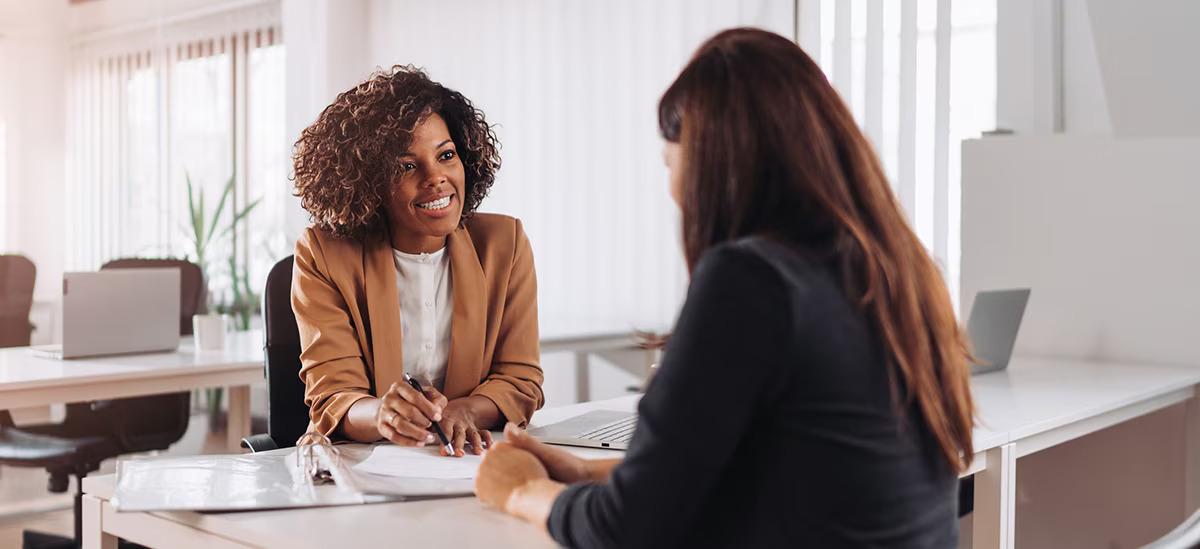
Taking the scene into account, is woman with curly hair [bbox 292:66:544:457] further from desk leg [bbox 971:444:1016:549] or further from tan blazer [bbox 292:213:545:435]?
desk leg [bbox 971:444:1016:549]

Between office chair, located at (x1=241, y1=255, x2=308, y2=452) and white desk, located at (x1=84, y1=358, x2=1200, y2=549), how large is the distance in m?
0.47

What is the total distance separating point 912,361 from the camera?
950 millimetres

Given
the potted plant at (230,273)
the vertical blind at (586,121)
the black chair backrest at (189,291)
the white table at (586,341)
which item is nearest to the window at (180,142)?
the potted plant at (230,273)

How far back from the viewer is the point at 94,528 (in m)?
1.36

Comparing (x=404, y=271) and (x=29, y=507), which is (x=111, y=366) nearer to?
(x=404, y=271)

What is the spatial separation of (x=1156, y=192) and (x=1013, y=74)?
22.5 inches

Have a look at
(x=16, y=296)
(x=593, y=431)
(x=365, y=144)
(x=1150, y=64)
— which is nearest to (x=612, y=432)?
(x=593, y=431)

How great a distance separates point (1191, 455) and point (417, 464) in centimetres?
221

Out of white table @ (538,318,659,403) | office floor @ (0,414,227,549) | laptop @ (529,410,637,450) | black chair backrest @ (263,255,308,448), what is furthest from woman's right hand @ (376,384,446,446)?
office floor @ (0,414,227,549)

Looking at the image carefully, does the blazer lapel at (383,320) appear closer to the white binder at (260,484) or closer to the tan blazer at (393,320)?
the tan blazer at (393,320)

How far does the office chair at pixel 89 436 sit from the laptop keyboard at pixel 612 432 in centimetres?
211

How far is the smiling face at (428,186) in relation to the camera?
5.99 ft

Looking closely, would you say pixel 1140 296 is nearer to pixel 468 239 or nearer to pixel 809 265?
pixel 468 239

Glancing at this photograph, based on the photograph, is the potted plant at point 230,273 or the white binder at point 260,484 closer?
the white binder at point 260,484
